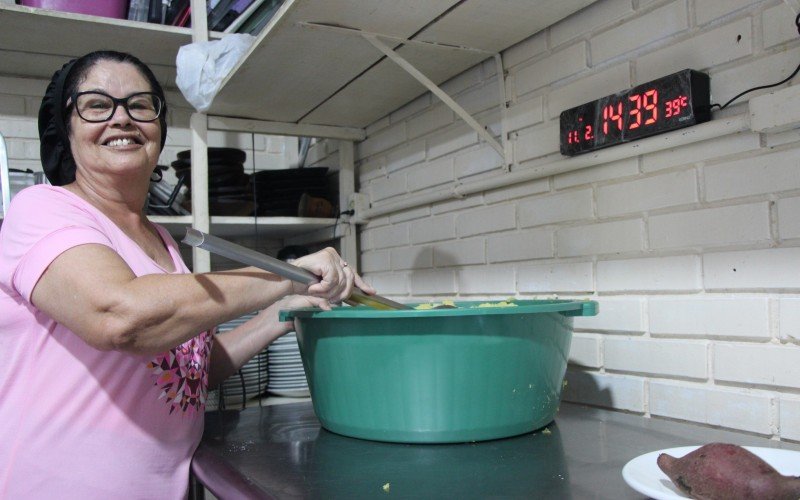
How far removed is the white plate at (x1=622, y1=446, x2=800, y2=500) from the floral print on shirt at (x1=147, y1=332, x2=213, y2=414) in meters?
0.83

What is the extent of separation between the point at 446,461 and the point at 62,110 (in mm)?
1022

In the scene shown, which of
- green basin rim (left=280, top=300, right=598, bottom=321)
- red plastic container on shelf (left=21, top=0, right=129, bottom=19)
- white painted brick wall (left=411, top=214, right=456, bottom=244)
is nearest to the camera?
green basin rim (left=280, top=300, right=598, bottom=321)

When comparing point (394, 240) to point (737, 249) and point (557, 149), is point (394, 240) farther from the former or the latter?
point (737, 249)

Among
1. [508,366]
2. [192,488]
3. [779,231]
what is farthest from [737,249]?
[192,488]

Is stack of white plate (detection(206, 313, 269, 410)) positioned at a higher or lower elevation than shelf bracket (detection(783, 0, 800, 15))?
lower

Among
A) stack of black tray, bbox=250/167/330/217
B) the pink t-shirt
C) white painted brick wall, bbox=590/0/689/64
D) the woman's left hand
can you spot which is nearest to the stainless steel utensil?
the woman's left hand

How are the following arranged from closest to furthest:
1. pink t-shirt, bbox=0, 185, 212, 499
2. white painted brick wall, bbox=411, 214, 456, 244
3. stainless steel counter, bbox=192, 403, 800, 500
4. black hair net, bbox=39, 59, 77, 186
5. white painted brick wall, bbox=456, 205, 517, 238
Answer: stainless steel counter, bbox=192, 403, 800, 500 < pink t-shirt, bbox=0, 185, 212, 499 < black hair net, bbox=39, 59, 77, 186 < white painted brick wall, bbox=456, 205, 517, 238 < white painted brick wall, bbox=411, 214, 456, 244

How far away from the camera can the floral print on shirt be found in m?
1.26

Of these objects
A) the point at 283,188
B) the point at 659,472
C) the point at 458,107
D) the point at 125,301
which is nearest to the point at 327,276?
the point at 125,301

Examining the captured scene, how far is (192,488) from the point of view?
133 centimetres

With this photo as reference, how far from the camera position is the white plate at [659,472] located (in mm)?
766

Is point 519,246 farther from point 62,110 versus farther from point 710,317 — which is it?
point 62,110

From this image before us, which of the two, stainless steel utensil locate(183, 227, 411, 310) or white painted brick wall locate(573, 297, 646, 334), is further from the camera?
white painted brick wall locate(573, 297, 646, 334)

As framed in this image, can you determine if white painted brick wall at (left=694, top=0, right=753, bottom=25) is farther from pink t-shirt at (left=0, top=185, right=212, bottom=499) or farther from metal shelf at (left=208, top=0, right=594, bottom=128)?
pink t-shirt at (left=0, top=185, right=212, bottom=499)
